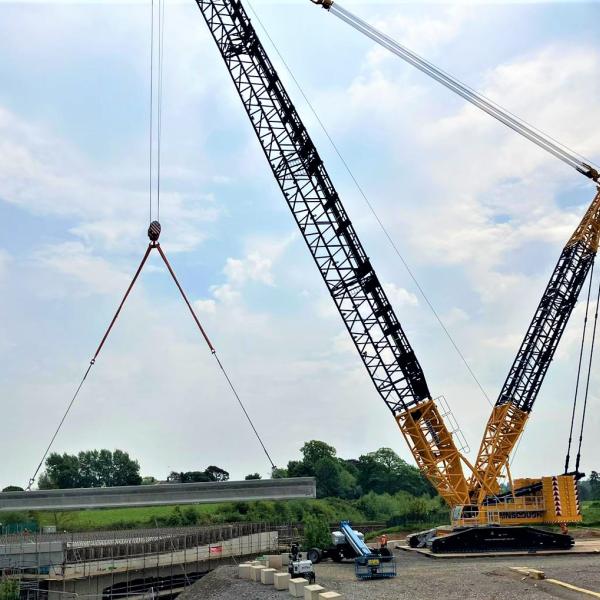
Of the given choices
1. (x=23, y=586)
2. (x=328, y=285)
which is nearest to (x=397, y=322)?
(x=328, y=285)

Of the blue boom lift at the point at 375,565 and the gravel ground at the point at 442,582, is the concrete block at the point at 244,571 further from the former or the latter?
the blue boom lift at the point at 375,565

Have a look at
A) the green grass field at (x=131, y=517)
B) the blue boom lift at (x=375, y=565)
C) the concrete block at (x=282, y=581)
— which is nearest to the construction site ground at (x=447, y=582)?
the concrete block at (x=282, y=581)

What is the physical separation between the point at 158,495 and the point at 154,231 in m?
14.6

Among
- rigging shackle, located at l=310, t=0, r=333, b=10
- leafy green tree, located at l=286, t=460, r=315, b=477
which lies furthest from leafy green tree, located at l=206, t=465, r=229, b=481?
rigging shackle, located at l=310, t=0, r=333, b=10

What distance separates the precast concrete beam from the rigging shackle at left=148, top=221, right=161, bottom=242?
13.5 meters

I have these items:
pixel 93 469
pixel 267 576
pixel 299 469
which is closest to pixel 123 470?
pixel 93 469

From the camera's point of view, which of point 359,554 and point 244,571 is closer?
→ point 244,571

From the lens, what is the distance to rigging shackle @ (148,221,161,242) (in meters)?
30.6

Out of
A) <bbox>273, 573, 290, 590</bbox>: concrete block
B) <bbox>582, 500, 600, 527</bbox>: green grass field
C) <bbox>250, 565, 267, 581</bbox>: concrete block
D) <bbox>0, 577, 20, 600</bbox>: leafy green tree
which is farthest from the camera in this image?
<bbox>582, 500, 600, 527</bbox>: green grass field

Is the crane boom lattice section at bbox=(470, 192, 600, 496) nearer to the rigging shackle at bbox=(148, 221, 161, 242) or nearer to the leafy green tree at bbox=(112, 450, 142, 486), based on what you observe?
the rigging shackle at bbox=(148, 221, 161, 242)

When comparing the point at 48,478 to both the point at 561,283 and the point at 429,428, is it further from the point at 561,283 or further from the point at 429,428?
the point at 561,283

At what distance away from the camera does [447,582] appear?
2450 centimetres

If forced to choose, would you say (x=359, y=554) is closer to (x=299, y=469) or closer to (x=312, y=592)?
(x=312, y=592)

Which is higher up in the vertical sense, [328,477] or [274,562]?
[328,477]
